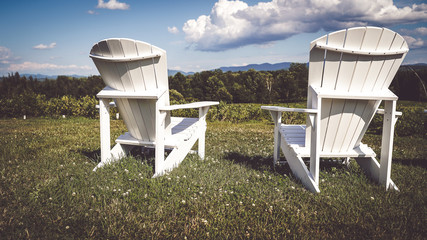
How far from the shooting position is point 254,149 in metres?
5.28

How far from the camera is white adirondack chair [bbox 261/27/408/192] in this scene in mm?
2711

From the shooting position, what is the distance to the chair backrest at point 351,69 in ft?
8.82

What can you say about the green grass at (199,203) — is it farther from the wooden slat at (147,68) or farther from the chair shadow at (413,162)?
the wooden slat at (147,68)

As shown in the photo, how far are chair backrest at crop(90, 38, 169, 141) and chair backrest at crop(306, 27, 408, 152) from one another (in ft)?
5.94

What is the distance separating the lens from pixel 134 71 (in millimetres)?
3182

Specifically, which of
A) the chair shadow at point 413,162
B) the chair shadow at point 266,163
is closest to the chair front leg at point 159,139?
the chair shadow at point 266,163

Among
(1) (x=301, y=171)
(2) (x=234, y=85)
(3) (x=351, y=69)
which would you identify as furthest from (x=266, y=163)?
(2) (x=234, y=85)

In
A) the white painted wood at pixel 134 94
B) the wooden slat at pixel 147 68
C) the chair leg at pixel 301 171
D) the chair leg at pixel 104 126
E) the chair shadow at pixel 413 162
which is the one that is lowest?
the chair shadow at pixel 413 162

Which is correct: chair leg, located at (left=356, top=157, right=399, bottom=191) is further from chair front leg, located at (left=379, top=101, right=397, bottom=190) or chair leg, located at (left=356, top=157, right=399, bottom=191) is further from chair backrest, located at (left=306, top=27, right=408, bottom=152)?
chair backrest, located at (left=306, top=27, right=408, bottom=152)

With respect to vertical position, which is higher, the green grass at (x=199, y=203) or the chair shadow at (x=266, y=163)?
the green grass at (x=199, y=203)

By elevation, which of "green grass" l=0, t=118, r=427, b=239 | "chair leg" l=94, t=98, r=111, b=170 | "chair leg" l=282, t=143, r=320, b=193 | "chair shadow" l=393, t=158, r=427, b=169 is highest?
"chair leg" l=94, t=98, r=111, b=170

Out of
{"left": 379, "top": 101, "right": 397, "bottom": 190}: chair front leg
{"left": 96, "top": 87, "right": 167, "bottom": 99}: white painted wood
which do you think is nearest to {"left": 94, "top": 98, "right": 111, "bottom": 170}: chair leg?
{"left": 96, "top": 87, "right": 167, "bottom": 99}: white painted wood

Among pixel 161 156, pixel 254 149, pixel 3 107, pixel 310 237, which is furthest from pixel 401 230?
pixel 3 107

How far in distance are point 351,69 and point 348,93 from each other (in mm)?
264
